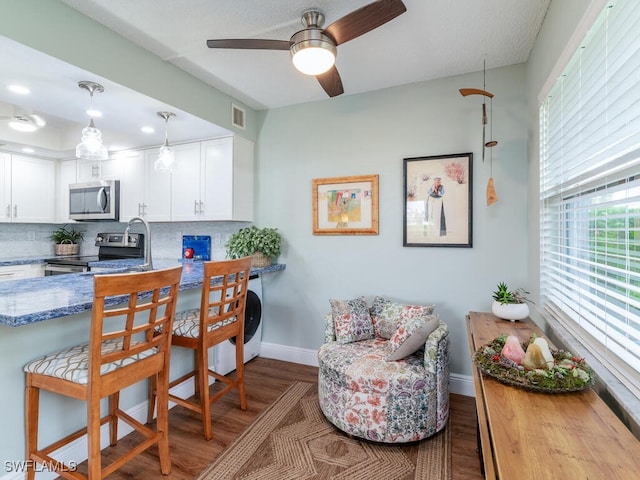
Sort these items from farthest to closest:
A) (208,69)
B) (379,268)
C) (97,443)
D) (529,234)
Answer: (379,268) → (208,69) → (529,234) → (97,443)

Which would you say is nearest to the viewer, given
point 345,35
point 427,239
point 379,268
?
point 345,35

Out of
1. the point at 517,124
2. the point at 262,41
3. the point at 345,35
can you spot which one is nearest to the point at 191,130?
the point at 262,41

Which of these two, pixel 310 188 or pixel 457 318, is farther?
pixel 310 188

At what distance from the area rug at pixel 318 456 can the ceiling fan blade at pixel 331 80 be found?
7.59ft

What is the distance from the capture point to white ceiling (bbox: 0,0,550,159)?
6.41ft

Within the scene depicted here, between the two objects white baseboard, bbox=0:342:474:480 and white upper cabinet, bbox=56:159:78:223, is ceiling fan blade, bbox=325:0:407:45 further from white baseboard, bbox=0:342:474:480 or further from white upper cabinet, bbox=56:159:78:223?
white upper cabinet, bbox=56:159:78:223

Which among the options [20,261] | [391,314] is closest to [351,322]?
[391,314]

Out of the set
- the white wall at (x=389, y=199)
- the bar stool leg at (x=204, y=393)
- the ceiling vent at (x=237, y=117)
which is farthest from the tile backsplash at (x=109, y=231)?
the bar stool leg at (x=204, y=393)

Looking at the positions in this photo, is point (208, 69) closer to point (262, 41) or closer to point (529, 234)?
point (262, 41)

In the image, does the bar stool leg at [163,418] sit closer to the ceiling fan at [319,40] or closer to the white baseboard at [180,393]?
the white baseboard at [180,393]

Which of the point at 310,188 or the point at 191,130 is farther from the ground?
the point at 191,130

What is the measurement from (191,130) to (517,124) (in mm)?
2841

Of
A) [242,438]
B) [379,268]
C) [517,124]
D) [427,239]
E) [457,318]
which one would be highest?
[517,124]

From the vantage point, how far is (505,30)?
7.16 ft
